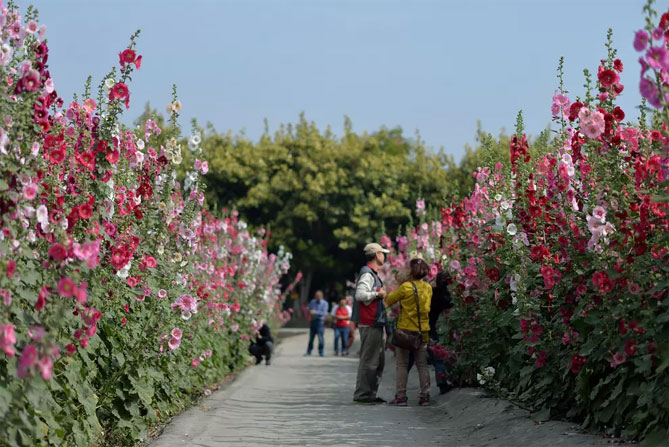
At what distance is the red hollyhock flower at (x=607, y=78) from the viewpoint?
790 centimetres

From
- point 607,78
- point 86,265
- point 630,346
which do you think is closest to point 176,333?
point 86,265

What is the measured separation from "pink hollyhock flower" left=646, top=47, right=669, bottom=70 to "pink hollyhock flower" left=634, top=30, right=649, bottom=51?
0.07 m

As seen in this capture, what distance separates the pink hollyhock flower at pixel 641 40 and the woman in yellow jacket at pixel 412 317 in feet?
22.3

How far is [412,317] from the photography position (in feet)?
41.4

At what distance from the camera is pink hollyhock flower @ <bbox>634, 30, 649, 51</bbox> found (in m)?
6.04

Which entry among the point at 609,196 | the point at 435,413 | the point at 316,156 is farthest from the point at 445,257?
the point at 316,156

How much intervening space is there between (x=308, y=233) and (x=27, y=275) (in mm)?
43804

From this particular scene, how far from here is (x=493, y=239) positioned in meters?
11.2

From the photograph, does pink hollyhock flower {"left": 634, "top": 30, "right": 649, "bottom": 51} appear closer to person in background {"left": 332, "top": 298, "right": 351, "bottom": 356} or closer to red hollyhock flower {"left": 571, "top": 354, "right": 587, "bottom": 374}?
red hollyhock flower {"left": 571, "top": 354, "right": 587, "bottom": 374}

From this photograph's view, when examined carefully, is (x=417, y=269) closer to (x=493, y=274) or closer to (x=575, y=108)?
(x=493, y=274)

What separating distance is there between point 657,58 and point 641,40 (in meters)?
0.16

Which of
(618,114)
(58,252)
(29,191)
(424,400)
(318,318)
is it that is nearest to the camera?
(58,252)

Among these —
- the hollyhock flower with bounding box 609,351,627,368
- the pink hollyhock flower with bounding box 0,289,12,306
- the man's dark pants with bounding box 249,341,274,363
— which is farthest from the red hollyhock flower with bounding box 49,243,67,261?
the man's dark pants with bounding box 249,341,274,363

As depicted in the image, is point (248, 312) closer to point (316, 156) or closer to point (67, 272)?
point (67, 272)
